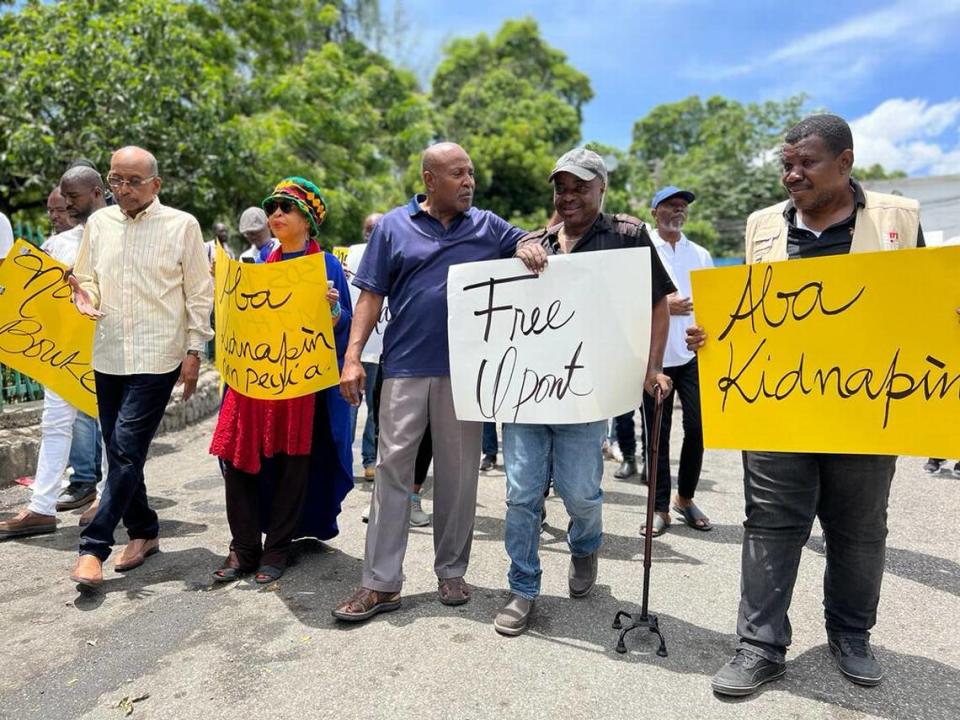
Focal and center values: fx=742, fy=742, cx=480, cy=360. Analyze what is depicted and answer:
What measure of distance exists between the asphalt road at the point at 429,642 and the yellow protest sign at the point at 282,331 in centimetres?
100

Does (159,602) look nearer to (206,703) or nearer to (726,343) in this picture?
(206,703)

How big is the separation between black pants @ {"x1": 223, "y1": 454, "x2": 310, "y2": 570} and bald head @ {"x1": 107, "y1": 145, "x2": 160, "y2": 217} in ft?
4.48

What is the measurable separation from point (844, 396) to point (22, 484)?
552 centimetres

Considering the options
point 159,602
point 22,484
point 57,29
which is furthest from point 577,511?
point 57,29

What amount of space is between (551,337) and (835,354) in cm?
106

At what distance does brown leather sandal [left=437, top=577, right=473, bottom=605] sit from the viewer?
335 centimetres

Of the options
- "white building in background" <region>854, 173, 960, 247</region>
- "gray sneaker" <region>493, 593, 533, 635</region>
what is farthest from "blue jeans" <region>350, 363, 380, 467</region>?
"white building in background" <region>854, 173, 960, 247</region>

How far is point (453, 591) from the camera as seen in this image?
3.36 meters

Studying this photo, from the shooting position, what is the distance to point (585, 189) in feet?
10.1

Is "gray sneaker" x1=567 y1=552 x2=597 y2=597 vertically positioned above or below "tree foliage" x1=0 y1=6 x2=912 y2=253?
below

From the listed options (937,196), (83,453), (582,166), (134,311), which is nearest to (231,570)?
(134,311)

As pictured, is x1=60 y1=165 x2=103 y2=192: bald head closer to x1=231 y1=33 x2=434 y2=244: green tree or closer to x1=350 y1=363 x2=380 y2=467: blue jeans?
x1=350 y1=363 x2=380 y2=467: blue jeans

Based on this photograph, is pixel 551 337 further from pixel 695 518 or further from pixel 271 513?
pixel 695 518

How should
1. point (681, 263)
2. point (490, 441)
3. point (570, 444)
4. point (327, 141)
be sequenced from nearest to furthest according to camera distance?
point (570, 444) → point (681, 263) → point (490, 441) → point (327, 141)
